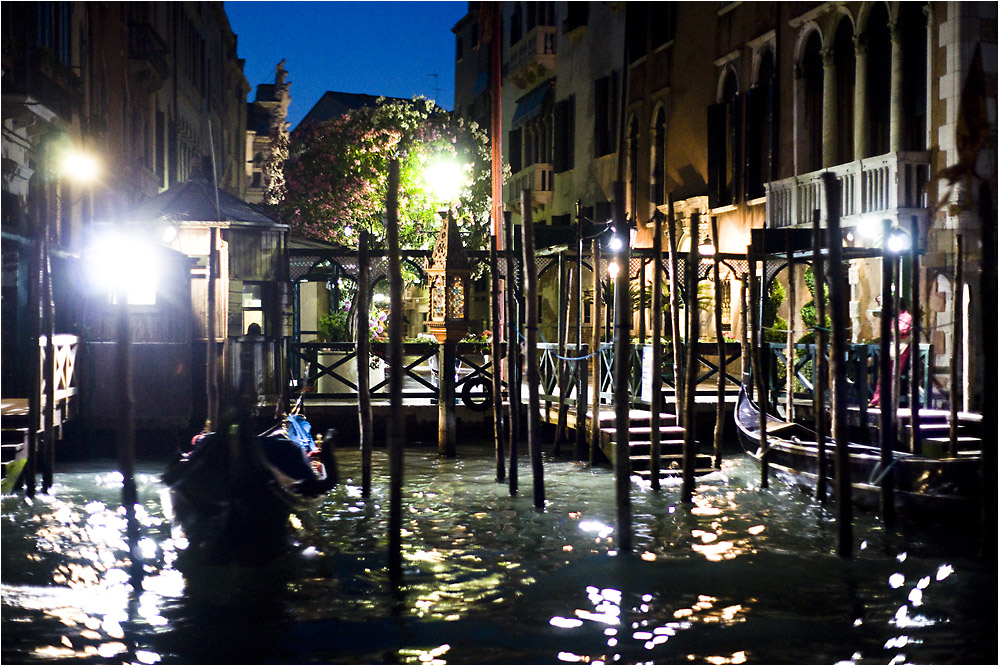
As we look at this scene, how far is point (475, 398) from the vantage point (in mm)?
15375

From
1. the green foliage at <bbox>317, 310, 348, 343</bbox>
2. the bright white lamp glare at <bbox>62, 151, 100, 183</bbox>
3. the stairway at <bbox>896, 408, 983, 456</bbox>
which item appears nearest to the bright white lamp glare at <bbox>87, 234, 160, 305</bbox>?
the bright white lamp glare at <bbox>62, 151, 100, 183</bbox>

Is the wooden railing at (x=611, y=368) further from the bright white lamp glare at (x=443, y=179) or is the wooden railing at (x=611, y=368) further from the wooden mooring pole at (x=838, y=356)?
the bright white lamp glare at (x=443, y=179)

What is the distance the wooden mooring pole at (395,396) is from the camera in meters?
7.52

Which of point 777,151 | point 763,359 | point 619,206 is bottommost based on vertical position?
point 763,359

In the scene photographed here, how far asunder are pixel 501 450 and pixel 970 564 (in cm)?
537

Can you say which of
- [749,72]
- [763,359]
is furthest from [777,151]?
[763,359]

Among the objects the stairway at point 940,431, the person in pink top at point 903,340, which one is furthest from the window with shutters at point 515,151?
the stairway at point 940,431

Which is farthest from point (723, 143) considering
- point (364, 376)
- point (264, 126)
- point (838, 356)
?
point (264, 126)

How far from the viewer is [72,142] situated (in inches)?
633

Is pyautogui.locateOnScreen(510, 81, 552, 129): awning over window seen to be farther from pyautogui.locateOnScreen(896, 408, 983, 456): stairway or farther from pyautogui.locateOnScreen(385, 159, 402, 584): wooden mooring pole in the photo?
pyautogui.locateOnScreen(385, 159, 402, 584): wooden mooring pole

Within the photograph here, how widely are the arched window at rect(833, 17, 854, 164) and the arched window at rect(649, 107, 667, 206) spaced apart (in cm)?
552

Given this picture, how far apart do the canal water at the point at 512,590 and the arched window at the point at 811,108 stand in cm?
750

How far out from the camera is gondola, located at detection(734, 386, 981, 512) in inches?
364

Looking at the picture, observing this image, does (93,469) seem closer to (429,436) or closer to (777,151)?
(429,436)
